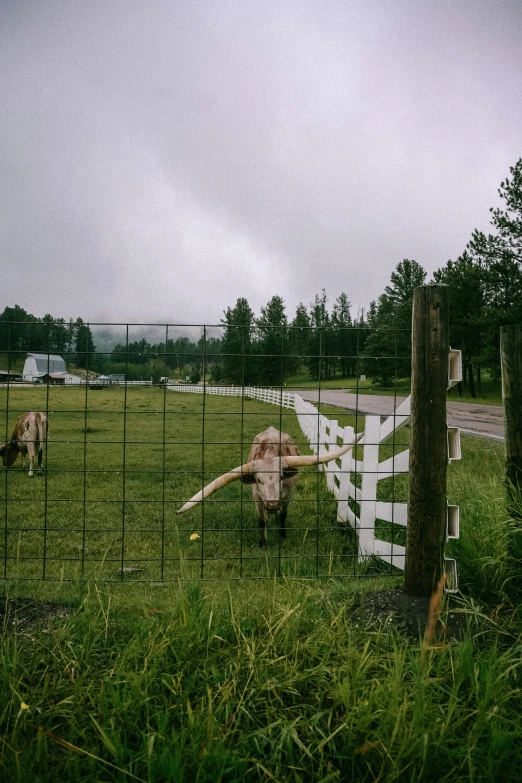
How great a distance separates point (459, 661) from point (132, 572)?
10.6ft

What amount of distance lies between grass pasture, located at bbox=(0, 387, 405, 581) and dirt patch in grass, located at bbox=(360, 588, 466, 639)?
1.24 ft

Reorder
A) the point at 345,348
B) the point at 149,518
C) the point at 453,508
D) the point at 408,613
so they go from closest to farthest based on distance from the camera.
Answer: the point at 408,613 → the point at 453,508 → the point at 345,348 → the point at 149,518

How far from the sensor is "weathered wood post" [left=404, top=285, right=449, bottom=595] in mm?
3000

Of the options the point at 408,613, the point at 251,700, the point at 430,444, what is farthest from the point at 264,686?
the point at 430,444

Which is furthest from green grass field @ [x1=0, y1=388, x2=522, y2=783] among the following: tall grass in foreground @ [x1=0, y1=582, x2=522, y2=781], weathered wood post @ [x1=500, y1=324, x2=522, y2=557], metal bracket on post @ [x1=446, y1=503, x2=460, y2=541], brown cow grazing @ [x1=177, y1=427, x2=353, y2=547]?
brown cow grazing @ [x1=177, y1=427, x2=353, y2=547]

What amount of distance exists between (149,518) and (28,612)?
3716mm

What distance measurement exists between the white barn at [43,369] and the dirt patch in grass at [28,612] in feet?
5.35

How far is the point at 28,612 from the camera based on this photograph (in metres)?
2.85

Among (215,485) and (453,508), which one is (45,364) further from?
(453,508)

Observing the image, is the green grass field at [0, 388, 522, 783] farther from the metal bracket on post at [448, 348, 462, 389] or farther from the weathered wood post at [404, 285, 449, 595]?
the metal bracket on post at [448, 348, 462, 389]

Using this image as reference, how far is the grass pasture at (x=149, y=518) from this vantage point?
385cm

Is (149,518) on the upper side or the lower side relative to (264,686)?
lower

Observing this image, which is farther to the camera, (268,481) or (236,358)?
(268,481)

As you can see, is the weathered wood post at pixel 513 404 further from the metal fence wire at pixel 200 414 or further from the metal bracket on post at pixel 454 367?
the metal bracket on post at pixel 454 367
